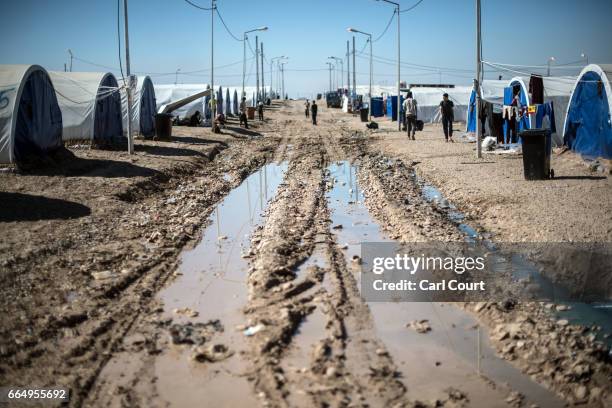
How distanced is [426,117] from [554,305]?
1365 inches

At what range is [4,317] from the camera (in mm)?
5719

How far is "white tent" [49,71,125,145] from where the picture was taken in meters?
19.7

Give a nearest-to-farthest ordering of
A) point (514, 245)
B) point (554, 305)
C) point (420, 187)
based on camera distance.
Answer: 1. point (554, 305)
2. point (514, 245)
3. point (420, 187)

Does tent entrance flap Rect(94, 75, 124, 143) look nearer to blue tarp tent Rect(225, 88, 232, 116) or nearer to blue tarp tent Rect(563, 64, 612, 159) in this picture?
blue tarp tent Rect(563, 64, 612, 159)

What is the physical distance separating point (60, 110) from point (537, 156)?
14039 millimetres

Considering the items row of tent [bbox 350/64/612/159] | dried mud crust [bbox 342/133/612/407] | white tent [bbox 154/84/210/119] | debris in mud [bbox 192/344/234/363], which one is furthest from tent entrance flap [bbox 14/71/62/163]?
white tent [bbox 154/84/210/119]

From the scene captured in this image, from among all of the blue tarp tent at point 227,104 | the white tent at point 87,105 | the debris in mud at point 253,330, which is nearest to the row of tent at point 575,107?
the debris in mud at point 253,330

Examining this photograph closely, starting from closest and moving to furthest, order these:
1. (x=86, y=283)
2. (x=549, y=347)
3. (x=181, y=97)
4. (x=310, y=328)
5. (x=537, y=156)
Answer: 1. (x=549, y=347)
2. (x=310, y=328)
3. (x=86, y=283)
4. (x=537, y=156)
5. (x=181, y=97)

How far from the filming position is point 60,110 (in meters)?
18.3

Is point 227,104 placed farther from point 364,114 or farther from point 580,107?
point 580,107

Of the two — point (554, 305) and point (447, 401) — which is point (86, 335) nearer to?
point (447, 401)

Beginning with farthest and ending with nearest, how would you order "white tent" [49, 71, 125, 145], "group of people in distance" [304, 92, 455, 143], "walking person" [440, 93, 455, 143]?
"group of people in distance" [304, 92, 455, 143] < "walking person" [440, 93, 455, 143] < "white tent" [49, 71, 125, 145]

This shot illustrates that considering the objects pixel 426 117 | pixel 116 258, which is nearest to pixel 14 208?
pixel 116 258

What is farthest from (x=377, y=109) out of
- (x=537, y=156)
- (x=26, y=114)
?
(x=537, y=156)
